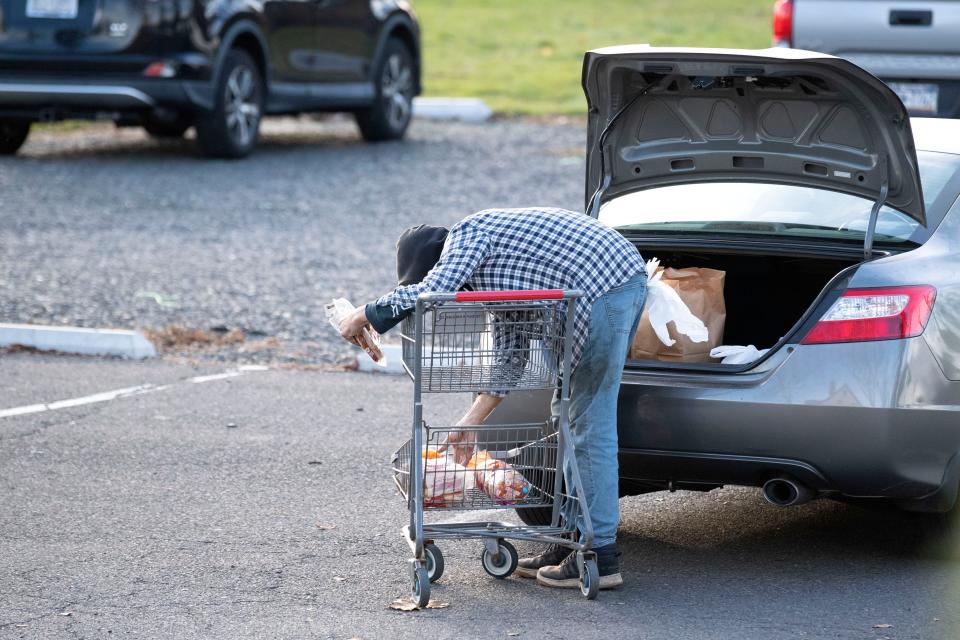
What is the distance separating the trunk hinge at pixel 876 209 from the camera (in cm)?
513

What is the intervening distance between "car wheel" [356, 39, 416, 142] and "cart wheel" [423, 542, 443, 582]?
431 inches

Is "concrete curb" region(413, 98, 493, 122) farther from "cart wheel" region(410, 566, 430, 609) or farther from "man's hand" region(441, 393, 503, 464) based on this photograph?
"cart wheel" region(410, 566, 430, 609)

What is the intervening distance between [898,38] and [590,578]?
8.06 m

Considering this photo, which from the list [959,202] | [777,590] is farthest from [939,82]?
[777,590]

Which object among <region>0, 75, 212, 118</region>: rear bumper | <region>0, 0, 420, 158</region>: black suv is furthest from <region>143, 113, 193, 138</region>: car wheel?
<region>0, 75, 212, 118</region>: rear bumper

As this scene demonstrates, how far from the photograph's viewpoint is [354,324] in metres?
4.88

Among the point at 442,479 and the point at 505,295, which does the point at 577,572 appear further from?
the point at 505,295

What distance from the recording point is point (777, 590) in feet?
16.6

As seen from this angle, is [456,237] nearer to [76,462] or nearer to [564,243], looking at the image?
[564,243]

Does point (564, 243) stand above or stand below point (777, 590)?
above

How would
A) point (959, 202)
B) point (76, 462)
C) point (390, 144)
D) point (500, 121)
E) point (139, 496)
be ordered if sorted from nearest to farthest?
point (959, 202), point (139, 496), point (76, 462), point (390, 144), point (500, 121)

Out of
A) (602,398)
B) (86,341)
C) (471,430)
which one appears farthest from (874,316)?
(86,341)

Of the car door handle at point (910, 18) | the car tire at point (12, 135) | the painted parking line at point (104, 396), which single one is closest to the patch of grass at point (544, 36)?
the car tire at point (12, 135)

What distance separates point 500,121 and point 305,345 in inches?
381
